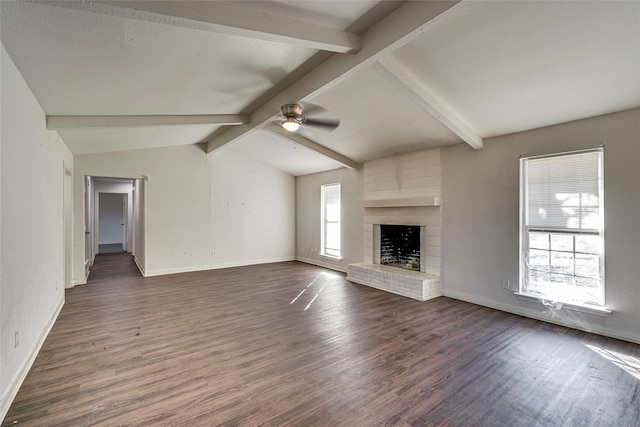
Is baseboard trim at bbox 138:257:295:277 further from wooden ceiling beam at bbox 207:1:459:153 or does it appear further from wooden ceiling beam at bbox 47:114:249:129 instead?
wooden ceiling beam at bbox 207:1:459:153

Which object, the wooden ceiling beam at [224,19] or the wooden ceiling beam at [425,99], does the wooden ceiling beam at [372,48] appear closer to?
the wooden ceiling beam at [224,19]

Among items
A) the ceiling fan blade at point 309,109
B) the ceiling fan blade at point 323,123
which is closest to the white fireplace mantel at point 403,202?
the ceiling fan blade at point 323,123

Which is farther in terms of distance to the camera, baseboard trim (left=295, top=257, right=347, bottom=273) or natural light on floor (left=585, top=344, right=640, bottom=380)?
baseboard trim (left=295, top=257, right=347, bottom=273)

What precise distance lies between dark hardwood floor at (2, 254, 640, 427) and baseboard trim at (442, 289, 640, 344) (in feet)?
0.36

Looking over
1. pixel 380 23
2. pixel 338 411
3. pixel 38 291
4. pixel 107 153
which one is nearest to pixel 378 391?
pixel 338 411

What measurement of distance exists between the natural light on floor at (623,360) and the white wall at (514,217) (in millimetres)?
468

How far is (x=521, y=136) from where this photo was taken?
3873mm

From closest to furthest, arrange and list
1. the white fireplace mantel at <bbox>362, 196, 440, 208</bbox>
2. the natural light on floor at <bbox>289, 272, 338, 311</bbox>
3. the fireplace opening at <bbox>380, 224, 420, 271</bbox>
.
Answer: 1. the natural light on floor at <bbox>289, 272, 338, 311</bbox>
2. the white fireplace mantel at <bbox>362, 196, 440, 208</bbox>
3. the fireplace opening at <bbox>380, 224, 420, 271</bbox>

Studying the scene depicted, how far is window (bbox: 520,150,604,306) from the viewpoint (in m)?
3.30

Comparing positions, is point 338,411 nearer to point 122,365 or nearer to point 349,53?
point 122,365

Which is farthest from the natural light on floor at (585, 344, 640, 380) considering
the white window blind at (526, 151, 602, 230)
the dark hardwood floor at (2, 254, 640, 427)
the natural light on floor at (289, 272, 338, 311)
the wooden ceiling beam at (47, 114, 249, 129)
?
the wooden ceiling beam at (47, 114, 249, 129)

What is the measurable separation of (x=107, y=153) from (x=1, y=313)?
4841mm

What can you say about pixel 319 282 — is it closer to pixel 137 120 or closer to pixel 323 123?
pixel 323 123

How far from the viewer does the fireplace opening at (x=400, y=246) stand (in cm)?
530
